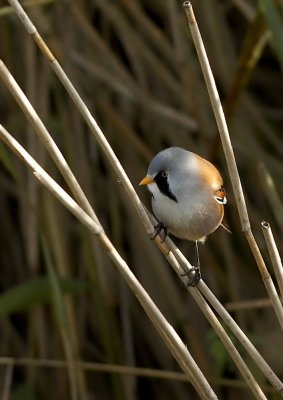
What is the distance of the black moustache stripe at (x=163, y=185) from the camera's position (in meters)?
1.93

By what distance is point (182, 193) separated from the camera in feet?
6.43

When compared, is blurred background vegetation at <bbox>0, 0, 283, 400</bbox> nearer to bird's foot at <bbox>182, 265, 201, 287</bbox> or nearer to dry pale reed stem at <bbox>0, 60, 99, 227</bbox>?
bird's foot at <bbox>182, 265, 201, 287</bbox>

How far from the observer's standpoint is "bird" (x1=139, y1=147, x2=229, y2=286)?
1927mm

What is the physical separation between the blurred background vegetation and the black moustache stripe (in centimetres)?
82

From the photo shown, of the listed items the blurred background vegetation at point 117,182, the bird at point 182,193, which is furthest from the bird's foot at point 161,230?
the blurred background vegetation at point 117,182

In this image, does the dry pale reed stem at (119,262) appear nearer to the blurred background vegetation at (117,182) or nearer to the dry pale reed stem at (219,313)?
the dry pale reed stem at (219,313)

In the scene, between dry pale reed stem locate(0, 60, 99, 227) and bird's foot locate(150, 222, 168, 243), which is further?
bird's foot locate(150, 222, 168, 243)

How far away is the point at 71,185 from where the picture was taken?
5.38ft

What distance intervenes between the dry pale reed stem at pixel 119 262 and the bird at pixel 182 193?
0.85ft

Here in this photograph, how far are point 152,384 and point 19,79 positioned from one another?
1.21 m

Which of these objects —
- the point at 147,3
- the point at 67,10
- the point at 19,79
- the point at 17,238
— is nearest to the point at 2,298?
the point at 17,238

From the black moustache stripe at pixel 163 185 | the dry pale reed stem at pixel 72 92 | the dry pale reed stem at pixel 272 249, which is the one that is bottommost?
the black moustache stripe at pixel 163 185

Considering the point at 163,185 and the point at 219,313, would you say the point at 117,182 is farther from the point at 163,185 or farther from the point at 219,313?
the point at 219,313

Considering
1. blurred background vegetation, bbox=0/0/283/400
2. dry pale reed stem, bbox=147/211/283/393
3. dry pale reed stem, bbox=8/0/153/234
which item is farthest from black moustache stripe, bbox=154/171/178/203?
blurred background vegetation, bbox=0/0/283/400
